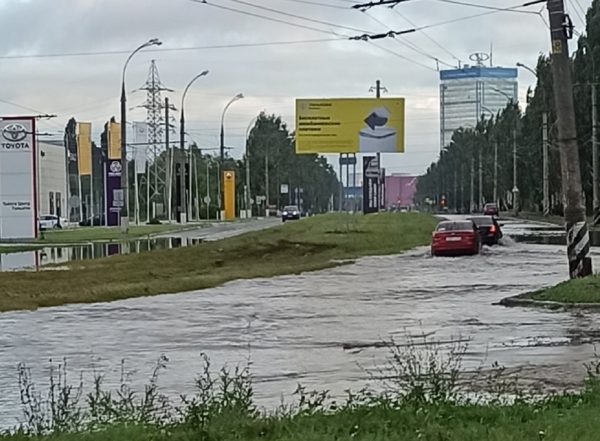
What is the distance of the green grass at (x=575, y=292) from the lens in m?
22.0

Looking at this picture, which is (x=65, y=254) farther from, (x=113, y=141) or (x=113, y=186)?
(x=113, y=141)

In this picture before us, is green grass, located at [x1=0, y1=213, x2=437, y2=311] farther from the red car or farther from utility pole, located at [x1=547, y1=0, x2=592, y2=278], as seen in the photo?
utility pole, located at [x1=547, y1=0, x2=592, y2=278]

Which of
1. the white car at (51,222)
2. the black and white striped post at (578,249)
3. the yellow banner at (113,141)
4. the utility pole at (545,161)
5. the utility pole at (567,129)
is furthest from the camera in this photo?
the white car at (51,222)

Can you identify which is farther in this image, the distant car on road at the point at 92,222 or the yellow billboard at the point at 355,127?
the distant car on road at the point at 92,222

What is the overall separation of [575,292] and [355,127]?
152 ft

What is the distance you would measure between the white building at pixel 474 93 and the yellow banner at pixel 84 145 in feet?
105

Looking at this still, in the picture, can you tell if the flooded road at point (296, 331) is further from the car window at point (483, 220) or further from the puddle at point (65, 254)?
the car window at point (483, 220)

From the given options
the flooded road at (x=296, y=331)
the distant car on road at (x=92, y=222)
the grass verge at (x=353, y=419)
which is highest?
the grass verge at (x=353, y=419)

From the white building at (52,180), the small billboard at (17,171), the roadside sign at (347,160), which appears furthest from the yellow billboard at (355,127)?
the white building at (52,180)

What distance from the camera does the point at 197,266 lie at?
38.7 metres

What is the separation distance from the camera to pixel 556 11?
24.1 meters

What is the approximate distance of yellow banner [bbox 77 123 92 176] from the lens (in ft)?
303

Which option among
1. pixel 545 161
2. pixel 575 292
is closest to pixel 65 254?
pixel 575 292

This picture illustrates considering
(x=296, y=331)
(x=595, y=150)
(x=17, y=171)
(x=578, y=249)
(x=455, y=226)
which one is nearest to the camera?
(x=296, y=331)
